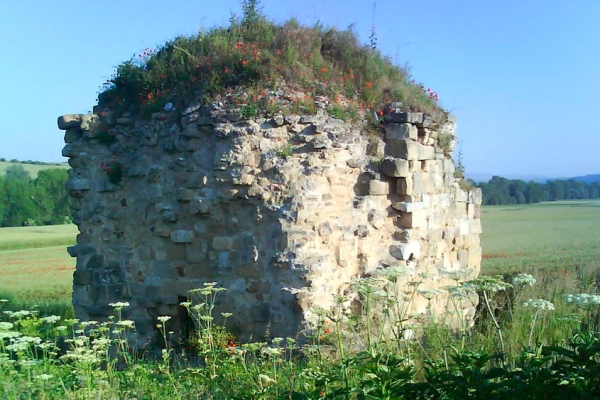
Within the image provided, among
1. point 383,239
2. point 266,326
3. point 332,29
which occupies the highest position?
point 332,29

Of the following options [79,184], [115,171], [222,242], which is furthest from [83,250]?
[222,242]

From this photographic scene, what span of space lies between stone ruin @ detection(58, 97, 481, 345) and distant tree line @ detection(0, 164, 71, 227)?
41.6 metres

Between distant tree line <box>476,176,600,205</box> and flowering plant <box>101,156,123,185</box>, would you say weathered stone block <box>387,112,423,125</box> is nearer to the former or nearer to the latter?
flowering plant <box>101,156,123,185</box>

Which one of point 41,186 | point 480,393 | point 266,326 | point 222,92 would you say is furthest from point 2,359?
point 41,186

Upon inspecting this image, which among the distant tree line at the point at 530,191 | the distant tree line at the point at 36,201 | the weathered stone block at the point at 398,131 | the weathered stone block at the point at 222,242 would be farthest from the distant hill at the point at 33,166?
the weathered stone block at the point at 398,131

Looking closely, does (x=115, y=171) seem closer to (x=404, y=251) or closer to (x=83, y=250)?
(x=83, y=250)

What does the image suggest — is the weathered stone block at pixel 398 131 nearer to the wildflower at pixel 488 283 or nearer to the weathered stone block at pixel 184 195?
the weathered stone block at pixel 184 195

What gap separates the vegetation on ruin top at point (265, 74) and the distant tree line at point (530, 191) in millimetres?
41040

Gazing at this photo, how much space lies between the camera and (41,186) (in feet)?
175

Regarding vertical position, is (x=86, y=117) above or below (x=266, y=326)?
above

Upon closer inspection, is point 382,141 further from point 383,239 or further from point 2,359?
point 2,359

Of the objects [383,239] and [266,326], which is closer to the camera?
[266,326]

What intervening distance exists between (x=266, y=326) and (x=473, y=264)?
443 cm

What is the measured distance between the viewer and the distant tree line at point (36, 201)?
161 feet
